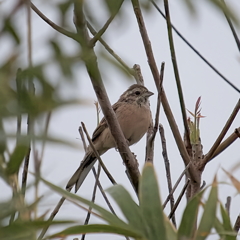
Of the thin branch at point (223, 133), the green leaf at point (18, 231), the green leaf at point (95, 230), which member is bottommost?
the green leaf at point (18, 231)

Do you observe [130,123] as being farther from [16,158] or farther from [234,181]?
[16,158]

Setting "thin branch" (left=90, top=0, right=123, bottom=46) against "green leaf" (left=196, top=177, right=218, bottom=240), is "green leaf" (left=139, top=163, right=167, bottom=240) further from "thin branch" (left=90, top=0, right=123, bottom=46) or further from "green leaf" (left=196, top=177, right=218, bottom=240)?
"thin branch" (left=90, top=0, right=123, bottom=46)

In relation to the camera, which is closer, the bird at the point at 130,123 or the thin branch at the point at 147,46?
the thin branch at the point at 147,46

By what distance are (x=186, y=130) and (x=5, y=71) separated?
6.68 ft

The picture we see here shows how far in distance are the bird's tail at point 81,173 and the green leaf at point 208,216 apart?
3.26 m

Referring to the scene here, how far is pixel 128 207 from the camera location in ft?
5.77

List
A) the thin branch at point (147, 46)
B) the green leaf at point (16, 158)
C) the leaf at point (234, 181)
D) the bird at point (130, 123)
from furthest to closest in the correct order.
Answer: the bird at point (130, 123) < the thin branch at point (147, 46) < the leaf at point (234, 181) < the green leaf at point (16, 158)

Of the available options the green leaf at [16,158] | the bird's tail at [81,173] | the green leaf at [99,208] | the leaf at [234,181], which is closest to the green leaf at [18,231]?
the green leaf at [16,158]

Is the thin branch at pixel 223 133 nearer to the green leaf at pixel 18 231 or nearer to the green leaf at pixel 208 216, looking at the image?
the green leaf at pixel 208 216

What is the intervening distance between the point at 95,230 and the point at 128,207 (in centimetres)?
18

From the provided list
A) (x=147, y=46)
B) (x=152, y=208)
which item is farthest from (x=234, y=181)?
(x=147, y=46)

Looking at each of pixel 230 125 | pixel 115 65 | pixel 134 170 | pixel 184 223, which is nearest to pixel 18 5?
→ pixel 115 65

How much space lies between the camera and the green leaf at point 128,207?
168cm

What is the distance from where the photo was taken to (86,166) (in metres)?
5.54
